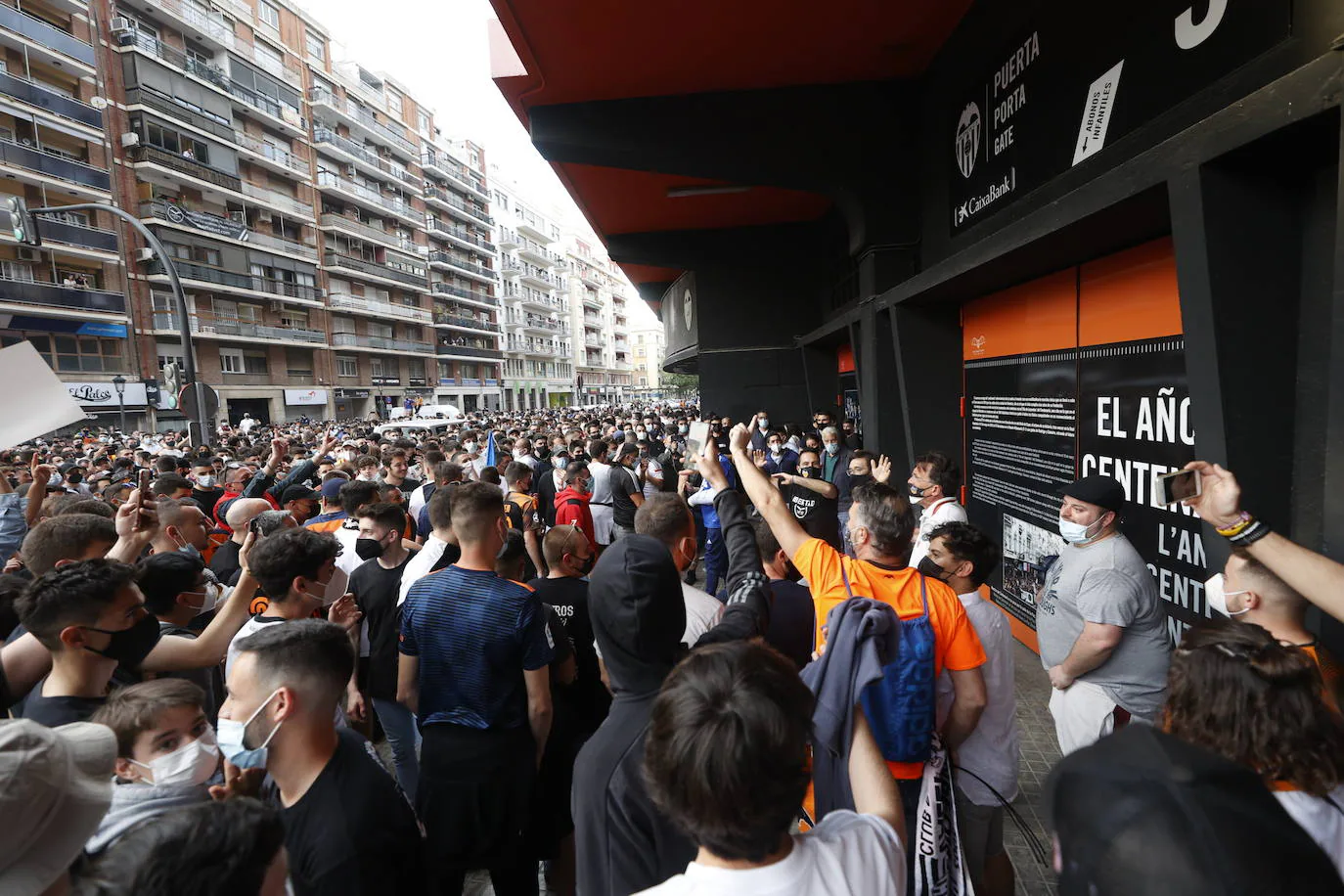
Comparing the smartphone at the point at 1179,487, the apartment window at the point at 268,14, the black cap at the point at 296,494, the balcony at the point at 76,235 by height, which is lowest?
the black cap at the point at 296,494

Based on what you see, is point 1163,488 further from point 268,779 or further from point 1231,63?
point 268,779

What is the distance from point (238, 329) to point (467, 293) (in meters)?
26.1

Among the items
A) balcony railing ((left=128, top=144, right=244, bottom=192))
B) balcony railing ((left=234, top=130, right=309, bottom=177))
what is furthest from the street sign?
balcony railing ((left=234, top=130, right=309, bottom=177))

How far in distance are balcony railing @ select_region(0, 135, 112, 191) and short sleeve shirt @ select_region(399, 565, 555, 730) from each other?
3420 centimetres

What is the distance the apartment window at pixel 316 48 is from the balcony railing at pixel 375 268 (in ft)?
43.4

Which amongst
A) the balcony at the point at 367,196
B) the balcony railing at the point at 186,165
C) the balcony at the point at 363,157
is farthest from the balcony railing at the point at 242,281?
the balcony at the point at 363,157

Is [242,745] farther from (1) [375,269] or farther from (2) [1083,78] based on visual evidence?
(1) [375,269]

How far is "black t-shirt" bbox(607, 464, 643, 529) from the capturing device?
22.4 feet

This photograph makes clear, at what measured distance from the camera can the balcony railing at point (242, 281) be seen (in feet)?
102

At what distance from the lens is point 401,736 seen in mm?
3559

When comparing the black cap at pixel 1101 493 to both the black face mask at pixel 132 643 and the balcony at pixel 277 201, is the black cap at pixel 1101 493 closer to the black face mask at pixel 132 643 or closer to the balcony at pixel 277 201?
the black face mask at pixel 132 643

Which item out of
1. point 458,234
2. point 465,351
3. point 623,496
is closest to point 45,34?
point 458,234

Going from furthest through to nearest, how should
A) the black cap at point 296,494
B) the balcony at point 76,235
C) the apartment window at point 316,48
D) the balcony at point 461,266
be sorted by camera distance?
the balcony at point 461,266 → the apartment window at point 316,48 → the balcony at point 76,235 → the black cap at point 296,494

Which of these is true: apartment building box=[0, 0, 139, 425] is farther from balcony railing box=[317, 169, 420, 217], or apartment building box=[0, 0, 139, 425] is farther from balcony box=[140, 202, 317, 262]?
balcony railing box=[317, 169, 420, 217]
